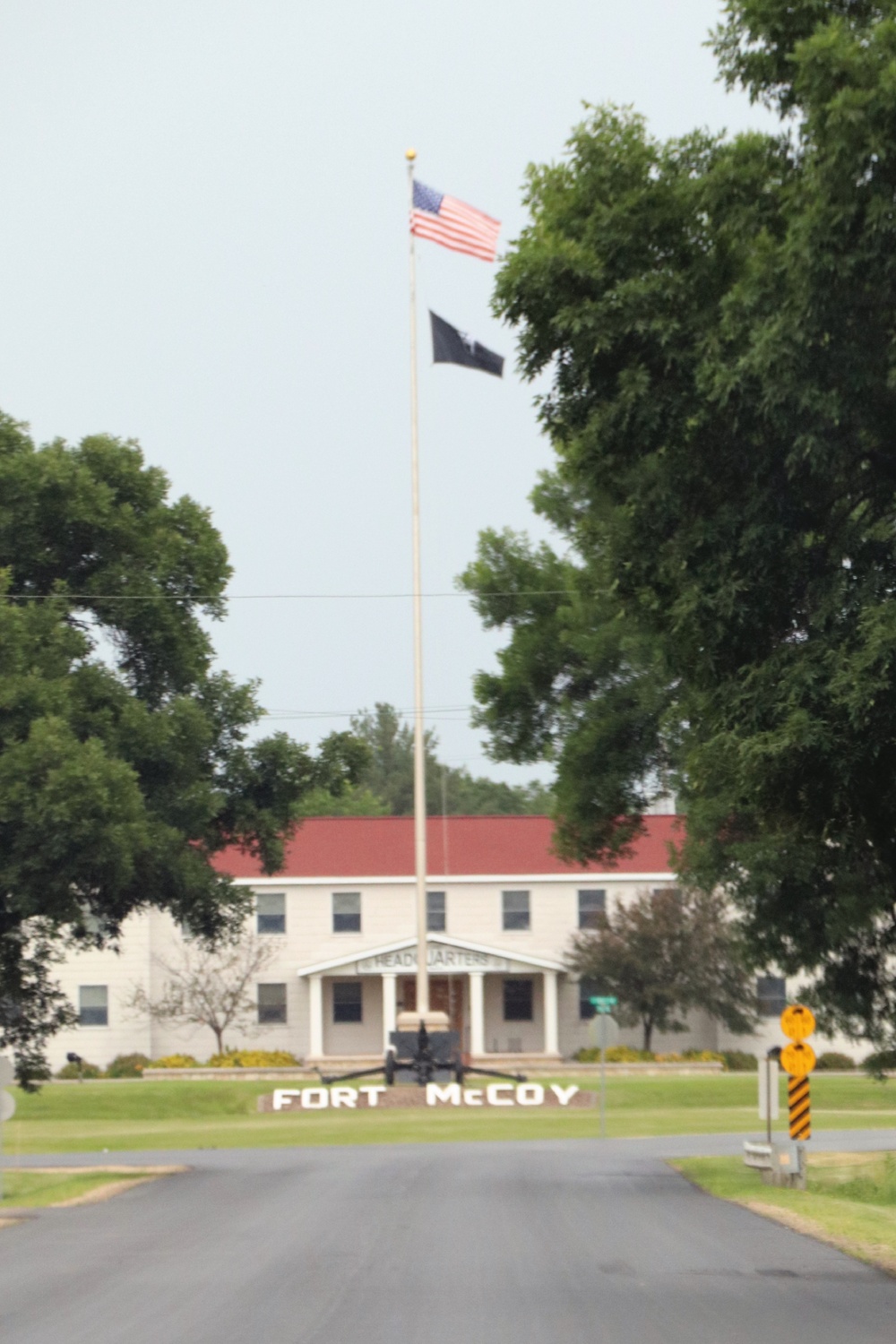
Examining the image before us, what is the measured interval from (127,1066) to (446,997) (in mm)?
11592

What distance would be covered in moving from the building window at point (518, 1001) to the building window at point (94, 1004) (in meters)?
13.8

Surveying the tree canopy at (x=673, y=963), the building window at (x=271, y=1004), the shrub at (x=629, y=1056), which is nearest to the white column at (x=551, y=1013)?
the shrub at (x=629, y=1056)

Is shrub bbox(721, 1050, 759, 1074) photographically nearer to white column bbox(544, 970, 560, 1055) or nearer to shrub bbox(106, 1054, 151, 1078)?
white column bbox(544, 970, 560, 1055)

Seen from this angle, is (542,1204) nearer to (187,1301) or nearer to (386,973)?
(187,1301)

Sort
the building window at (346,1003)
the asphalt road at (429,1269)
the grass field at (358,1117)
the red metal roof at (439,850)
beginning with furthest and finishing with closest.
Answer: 1. the red metal roof at (439,850)
2. the building window at (346,1003)
3. the grass field at (358,1117)
4. the asphalt road at (429,1269)

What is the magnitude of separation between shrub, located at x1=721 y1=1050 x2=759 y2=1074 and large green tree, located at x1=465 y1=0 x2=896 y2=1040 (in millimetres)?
44712

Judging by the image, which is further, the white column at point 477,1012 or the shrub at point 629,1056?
the white column at point 477,1012

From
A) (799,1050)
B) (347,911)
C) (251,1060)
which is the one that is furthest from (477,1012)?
(799,1050)

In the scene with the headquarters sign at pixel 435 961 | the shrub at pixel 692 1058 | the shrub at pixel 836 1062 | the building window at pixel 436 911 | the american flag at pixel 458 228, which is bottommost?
the shrub at pixel 836 1062

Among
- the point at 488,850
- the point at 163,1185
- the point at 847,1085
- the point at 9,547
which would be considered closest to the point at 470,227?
the point at 9,547

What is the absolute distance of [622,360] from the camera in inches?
516

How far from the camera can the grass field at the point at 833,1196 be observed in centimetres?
1622

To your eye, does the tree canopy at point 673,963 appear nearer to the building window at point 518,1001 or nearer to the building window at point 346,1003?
the building window at point 518,1001

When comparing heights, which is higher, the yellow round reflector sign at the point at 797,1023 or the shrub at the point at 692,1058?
the yellow round reflector sign at the point at 797,1023
